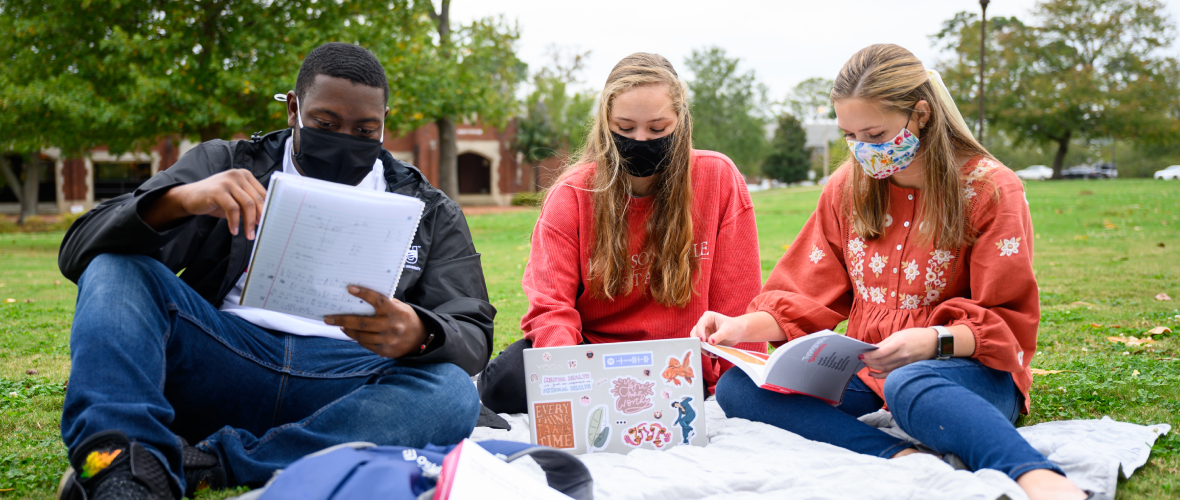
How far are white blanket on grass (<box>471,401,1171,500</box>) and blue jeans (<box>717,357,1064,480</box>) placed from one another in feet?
0.22

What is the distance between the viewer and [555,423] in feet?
8.54

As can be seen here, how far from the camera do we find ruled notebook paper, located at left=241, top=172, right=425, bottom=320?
6.02 ft

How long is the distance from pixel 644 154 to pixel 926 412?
1413mm

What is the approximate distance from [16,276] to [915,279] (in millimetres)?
10851

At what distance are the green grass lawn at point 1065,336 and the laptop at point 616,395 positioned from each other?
117 centimetres

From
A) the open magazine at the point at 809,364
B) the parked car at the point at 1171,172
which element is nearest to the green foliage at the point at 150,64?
the open magazine at the point at 809,364

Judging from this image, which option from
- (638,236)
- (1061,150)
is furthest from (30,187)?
(1061,150)

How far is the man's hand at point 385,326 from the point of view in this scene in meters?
2.03

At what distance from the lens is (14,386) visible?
3.71 metres

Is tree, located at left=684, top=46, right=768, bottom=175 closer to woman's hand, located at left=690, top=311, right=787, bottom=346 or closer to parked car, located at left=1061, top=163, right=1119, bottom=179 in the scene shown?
parked car, located at left=1061, top=163, right=1119, bottom=179

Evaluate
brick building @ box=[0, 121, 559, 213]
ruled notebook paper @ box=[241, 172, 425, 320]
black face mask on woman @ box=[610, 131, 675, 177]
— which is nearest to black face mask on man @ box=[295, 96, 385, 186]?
ruled notebook paper @ box=[241, 172, 425, 320]

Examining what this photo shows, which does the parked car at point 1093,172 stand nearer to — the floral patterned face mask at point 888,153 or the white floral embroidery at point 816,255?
the white floral embroidery at point 816,255

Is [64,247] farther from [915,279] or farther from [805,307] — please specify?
[915,279]

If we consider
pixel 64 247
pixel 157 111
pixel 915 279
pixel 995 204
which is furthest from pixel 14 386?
pixel 157 111
